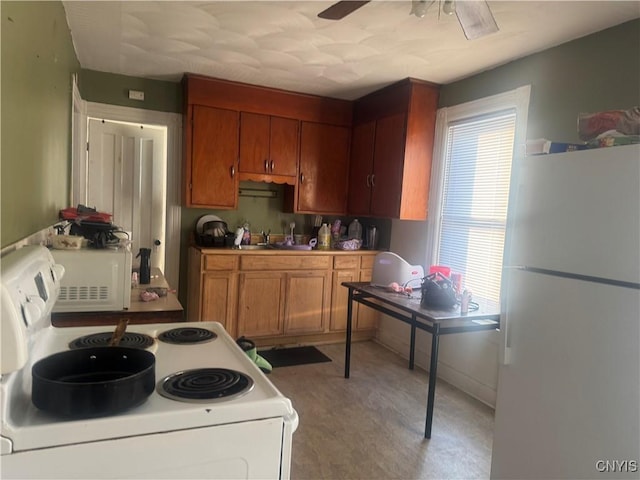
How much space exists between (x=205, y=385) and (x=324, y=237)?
133 inches

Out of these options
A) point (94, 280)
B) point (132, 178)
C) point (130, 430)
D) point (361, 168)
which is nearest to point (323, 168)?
point (361, 168)

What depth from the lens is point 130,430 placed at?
88cm

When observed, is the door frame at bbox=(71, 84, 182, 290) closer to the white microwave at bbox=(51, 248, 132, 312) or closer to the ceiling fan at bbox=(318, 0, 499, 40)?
the white microwave at bbox=(51, 248, 132, 312)

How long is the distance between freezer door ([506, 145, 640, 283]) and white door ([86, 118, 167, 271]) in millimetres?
→ 3309

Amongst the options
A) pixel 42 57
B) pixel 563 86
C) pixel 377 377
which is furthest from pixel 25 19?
pixel 377 377

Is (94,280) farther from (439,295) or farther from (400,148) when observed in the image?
(400,148)

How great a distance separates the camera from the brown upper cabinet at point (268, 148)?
399cm

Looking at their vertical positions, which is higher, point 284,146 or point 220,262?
point 284,146

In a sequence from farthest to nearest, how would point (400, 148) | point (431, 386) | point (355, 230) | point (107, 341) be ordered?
point (355, 230) → point (400, 148) → point (431, 386) → point (107, 341)

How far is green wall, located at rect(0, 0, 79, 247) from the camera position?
1.25 meters

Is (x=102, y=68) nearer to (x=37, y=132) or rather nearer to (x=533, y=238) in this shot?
(x=37, y=132)

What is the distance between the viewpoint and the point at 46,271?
127 cm

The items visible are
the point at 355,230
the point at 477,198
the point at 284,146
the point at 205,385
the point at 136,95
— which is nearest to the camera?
the point at 205,385

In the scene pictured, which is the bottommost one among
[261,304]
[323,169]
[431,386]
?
[431,386]
